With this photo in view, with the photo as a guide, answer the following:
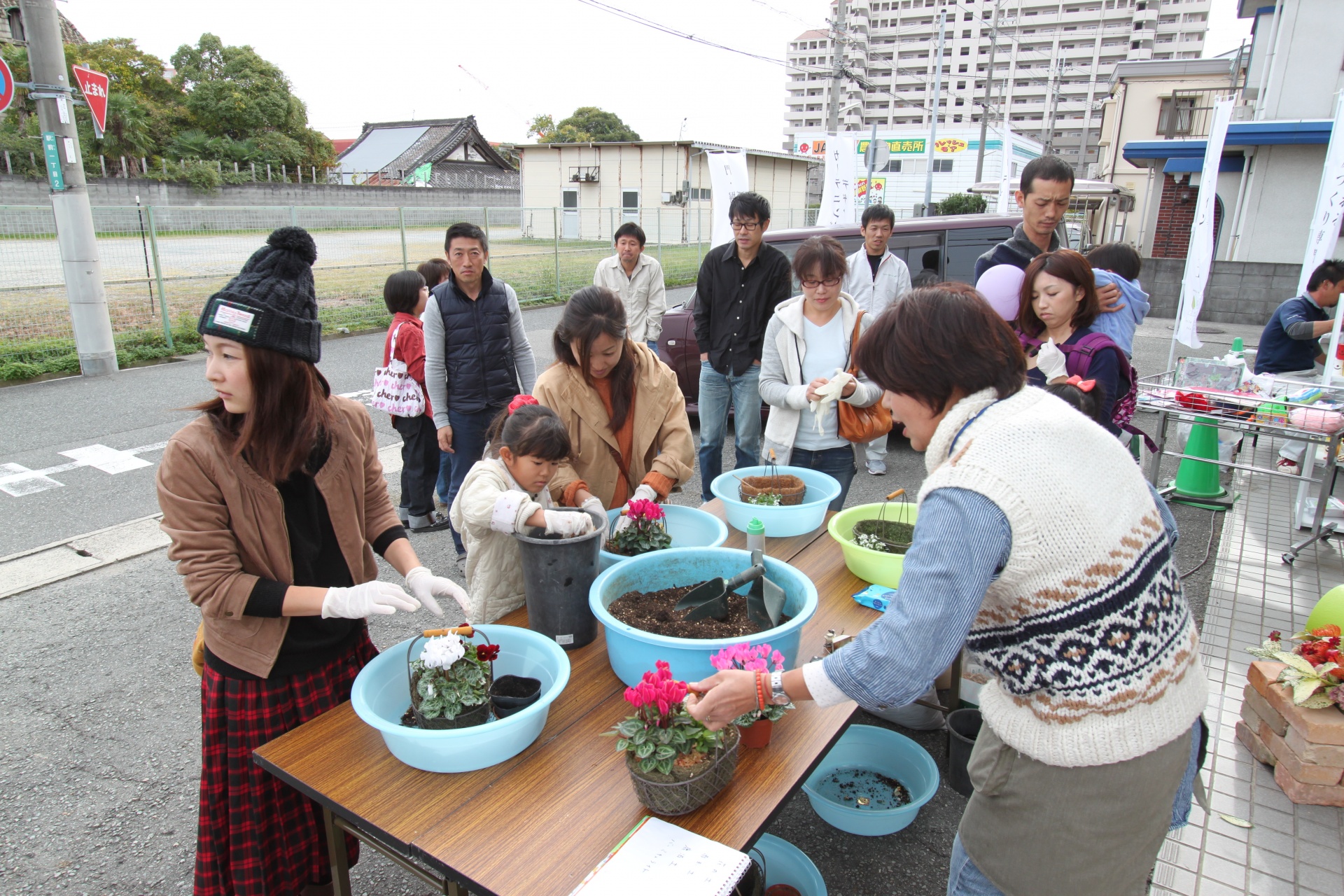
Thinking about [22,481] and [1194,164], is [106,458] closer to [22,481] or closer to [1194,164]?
[22,481]

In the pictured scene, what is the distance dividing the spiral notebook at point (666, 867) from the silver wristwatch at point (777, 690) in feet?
0.85

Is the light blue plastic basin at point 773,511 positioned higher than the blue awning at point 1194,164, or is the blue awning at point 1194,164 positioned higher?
the blue awning at point 1194,164

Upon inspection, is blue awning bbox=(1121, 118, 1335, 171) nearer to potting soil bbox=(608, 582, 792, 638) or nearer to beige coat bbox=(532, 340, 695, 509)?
beige coat bbox=(532, 340, 695, 509)

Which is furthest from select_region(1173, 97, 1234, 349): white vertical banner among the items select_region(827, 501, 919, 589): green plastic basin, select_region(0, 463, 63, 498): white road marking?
select_region(0, 463, 63, 498): white road marking

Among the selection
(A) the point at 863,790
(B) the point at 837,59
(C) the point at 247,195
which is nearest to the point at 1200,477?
(A) the point at 863,790

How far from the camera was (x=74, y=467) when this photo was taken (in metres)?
5.48

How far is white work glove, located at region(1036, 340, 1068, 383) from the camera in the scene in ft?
8.95

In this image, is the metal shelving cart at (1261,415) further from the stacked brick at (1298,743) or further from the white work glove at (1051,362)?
the white work glove at (1051,362)

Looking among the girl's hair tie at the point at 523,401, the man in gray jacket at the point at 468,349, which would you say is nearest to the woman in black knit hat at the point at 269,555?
the girl's hair tie at the point at 523,401

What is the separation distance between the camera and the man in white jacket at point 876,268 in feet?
18.3

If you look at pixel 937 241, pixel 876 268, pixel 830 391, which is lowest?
pixel 830 391

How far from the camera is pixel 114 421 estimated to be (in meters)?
6.56

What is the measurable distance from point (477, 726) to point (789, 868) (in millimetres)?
1171

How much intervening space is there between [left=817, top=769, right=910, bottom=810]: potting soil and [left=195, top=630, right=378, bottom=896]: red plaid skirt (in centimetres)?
165
